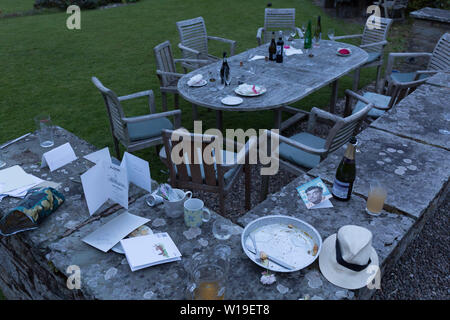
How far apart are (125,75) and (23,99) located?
1.66 metres

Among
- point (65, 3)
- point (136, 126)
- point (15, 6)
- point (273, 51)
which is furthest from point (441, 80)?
point (15, 6)

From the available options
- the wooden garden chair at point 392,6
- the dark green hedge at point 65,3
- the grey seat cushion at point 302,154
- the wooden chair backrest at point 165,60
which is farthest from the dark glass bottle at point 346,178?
the dark green hedge at point 65,3

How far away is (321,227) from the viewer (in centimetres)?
180

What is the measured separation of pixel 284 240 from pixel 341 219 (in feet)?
1.19

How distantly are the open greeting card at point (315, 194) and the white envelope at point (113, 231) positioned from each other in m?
0.87

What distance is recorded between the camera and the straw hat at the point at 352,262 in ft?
4.74

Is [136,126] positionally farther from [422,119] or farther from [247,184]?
[422,119]

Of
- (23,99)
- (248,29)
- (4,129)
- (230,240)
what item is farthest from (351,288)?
(248,29)

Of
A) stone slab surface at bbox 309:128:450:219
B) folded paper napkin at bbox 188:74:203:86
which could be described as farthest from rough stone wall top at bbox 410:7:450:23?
folded paper napkin at bbox 188:74:203:86

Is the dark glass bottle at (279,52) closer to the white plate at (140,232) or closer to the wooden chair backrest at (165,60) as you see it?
the wooden chair backrest at (165,60)

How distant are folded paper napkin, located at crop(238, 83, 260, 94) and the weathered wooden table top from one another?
0.24 ft

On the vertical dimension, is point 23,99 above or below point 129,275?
below

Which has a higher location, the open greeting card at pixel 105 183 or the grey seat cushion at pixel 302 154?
the open greeting card at pixel 105 183
